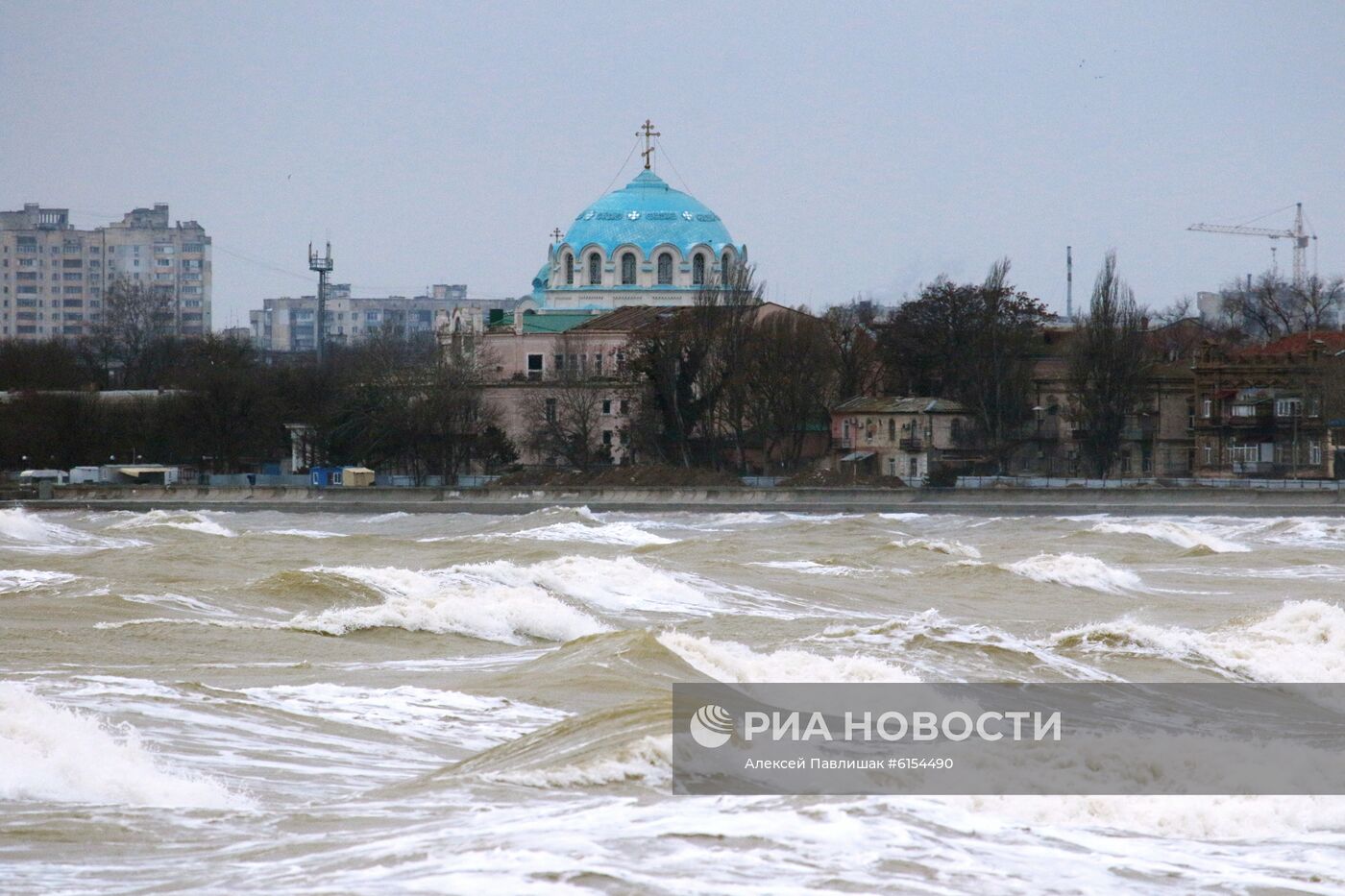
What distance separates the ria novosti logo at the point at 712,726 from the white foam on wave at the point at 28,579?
13.0 m

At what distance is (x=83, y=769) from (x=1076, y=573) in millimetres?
20387

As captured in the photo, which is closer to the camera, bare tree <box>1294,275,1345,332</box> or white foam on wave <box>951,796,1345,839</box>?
white foam on wave <box>951,796,1345,839</box>

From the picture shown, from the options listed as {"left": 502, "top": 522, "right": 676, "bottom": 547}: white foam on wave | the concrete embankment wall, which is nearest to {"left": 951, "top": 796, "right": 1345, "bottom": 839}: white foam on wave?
{"left": 502, "top": 522, "right": 676, "bottom": 547}: white foam on wave

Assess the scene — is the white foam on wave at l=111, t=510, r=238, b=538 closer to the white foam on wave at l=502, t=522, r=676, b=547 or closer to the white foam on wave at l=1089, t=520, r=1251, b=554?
the white foam on wave at l=502, t=522, r=676, b=547

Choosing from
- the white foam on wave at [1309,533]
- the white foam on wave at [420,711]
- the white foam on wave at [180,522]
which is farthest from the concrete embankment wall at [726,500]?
the white foam on wave at [420,711]

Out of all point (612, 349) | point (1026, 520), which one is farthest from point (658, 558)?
point (612, 349)

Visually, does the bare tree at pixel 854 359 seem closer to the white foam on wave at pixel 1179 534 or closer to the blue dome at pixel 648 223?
the blue dome at pixel 648 223

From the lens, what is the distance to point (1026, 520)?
1791 inches

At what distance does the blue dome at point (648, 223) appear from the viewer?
236 feet

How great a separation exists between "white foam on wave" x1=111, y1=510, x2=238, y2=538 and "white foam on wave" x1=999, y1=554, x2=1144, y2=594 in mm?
17399

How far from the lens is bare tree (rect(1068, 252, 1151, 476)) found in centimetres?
5603

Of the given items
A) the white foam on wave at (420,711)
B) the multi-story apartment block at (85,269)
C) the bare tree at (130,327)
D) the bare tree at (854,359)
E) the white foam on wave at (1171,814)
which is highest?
the multi-story apartment block at (85,269)

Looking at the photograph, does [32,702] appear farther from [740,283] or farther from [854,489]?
[740,283]

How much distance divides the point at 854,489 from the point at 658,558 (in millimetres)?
18026
